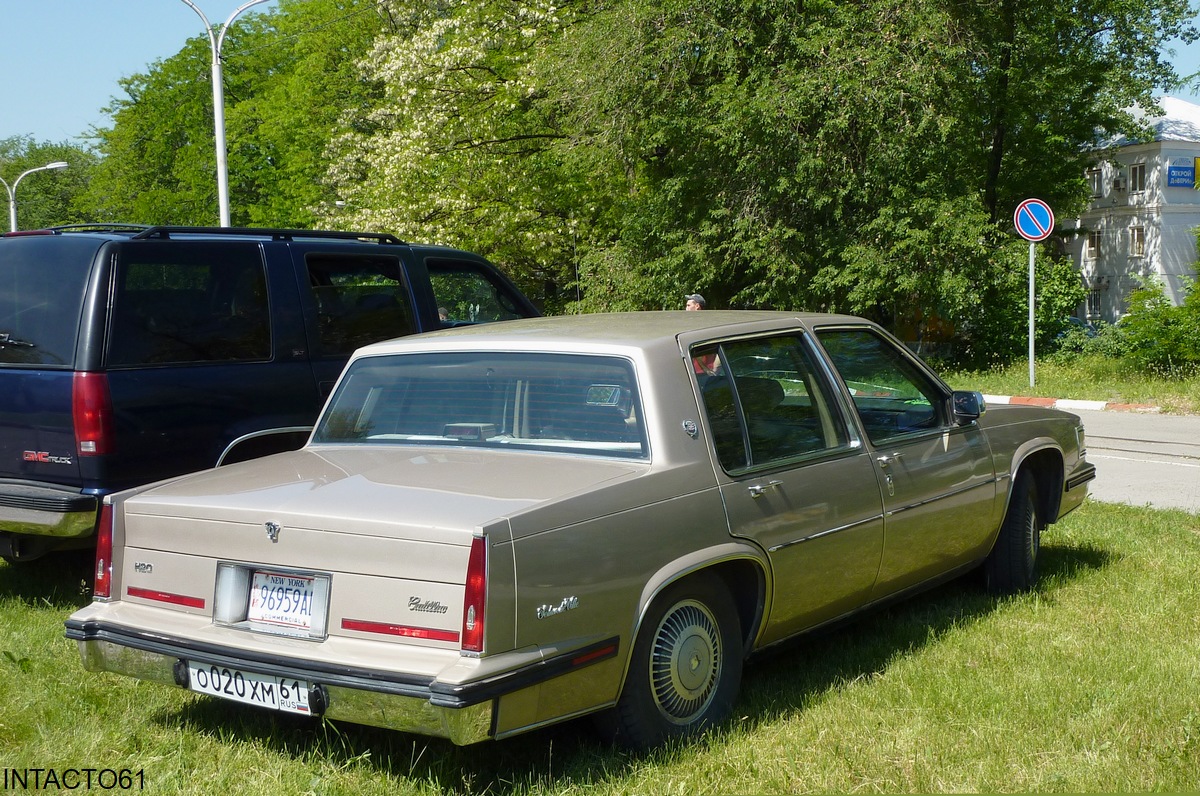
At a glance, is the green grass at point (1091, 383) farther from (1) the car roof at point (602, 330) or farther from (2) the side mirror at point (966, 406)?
(1) the car roof at point (602, 330)

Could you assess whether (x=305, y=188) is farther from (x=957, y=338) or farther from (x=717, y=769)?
(x=717, y=769)

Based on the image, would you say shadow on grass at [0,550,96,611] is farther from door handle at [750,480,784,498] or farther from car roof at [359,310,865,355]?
door handle at [750,480,784,498]

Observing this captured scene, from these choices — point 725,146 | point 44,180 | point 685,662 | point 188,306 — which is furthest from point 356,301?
point 44,180

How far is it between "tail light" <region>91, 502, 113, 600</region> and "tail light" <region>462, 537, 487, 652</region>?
165cm

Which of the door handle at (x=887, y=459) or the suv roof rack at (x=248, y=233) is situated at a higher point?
the suv roof rack at (x=248, y=233)

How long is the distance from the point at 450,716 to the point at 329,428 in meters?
2.08

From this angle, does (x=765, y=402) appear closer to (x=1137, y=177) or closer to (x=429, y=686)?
(x=429, y=686)

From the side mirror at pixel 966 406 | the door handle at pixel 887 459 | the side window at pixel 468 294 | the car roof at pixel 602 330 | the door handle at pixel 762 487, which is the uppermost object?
the side window at pixel 468 294

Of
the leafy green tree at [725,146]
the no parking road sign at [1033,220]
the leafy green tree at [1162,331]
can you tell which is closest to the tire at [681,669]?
the no parking road sign at [1033,220]

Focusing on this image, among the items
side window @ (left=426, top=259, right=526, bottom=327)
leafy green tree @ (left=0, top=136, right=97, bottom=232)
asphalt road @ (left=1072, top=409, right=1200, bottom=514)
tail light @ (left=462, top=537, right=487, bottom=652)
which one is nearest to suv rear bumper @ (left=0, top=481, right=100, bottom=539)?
side window @ (left=426, top=259, right=526, bottom=327)

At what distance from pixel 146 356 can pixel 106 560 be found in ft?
6.83

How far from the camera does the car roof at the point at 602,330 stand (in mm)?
4602

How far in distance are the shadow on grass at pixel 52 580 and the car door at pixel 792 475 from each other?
4.06 m

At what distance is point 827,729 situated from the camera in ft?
14.0
